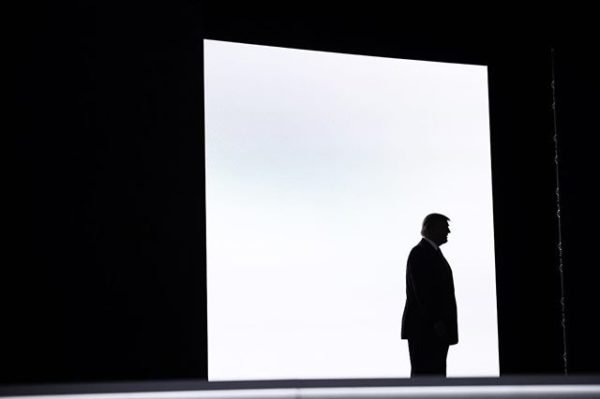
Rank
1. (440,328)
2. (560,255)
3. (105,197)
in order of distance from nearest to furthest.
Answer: (105,197) < (440,328) < (560,255)

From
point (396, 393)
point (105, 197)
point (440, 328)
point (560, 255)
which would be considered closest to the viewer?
point (396, 393)

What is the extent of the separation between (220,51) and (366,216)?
1571 millimetres

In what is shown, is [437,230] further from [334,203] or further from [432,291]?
[334,203]

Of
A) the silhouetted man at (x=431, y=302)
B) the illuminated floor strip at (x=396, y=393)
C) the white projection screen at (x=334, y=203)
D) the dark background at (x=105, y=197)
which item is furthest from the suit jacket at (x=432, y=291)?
the illuminated floor strip at (x=396, y=393)

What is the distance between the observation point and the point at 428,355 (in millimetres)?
5109

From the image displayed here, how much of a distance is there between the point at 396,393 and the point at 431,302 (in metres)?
3.61

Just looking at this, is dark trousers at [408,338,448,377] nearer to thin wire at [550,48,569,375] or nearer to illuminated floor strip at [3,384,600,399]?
thin wire at [550,48,569,375]

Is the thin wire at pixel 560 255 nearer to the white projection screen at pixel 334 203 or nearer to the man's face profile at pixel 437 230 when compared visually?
the white projection screen at pixel 334 203

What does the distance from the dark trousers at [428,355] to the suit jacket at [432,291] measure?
0.04 m

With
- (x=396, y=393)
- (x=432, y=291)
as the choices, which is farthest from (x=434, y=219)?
(x=396, y=393)

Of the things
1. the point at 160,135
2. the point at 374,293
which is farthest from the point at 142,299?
the point at 374,293

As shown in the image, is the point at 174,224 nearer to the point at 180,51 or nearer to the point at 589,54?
the point at 180,51

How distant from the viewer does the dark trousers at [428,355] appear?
509 cm

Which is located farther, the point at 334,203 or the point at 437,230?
the point at 334,203
